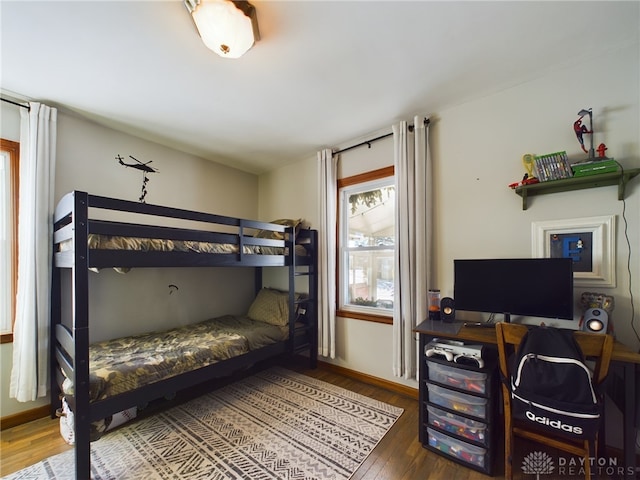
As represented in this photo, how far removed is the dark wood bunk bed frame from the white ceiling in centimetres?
90

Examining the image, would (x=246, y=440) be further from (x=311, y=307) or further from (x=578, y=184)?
(x=578, y=184)

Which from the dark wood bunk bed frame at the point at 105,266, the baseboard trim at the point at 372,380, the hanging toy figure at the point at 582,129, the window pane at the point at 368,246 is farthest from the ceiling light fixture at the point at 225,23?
the baseboard trim at the point at 372,380

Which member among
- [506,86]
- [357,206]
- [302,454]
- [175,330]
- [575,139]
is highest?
[506,86]

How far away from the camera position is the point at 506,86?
1.97m

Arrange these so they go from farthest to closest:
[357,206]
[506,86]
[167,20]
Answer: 1. [357,206]
2. [506,86]
3. [167,20]

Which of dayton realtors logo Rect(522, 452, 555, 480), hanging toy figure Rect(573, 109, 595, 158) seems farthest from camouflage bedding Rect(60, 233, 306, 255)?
hanging toy figure Rect(573, 109, 595, 158)

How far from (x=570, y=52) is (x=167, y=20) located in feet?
7.99

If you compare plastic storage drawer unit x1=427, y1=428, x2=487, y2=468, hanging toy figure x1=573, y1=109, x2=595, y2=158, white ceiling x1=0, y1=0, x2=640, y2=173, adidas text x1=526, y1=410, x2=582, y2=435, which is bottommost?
plastic storage drawer unit x1=427, y1=428, x2=487, y2=468

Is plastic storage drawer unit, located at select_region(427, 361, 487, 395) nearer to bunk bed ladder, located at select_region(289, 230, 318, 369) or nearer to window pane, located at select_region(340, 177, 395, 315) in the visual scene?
window pane, located at select_region(340, 177, 395, 315)

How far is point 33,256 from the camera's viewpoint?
6.44 feet

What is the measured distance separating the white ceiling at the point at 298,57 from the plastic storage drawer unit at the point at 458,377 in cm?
203

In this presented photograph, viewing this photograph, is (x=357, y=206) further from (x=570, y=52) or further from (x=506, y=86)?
(x=570, y=52)

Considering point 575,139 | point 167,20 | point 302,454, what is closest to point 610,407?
point 575,139

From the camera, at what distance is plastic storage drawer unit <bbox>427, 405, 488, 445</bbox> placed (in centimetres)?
155
